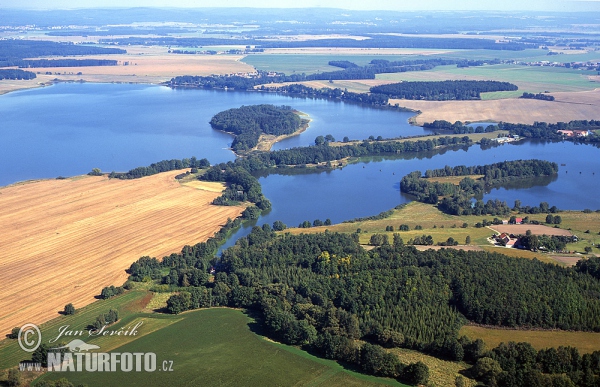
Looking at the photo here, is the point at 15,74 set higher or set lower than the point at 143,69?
lower

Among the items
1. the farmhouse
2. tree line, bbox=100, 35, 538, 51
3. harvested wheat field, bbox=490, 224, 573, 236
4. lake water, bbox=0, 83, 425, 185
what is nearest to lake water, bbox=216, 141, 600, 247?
the farmhouse

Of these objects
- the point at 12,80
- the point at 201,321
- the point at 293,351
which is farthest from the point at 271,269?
the point at 12,80

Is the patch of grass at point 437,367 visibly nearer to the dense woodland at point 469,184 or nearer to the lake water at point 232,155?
the lake water at point 232,155

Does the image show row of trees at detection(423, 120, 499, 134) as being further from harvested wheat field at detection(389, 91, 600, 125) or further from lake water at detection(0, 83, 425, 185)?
lake water at detection(0, 83, 425, 185)

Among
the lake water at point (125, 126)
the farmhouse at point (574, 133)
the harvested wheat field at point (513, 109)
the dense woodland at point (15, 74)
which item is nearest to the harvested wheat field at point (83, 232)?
the lake water at point (125, 126)

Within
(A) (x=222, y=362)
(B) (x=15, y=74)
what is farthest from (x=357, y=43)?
(A) (x=222, y=362)

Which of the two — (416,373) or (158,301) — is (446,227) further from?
(416,373)

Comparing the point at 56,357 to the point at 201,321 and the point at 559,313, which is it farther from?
the point at 559,313
